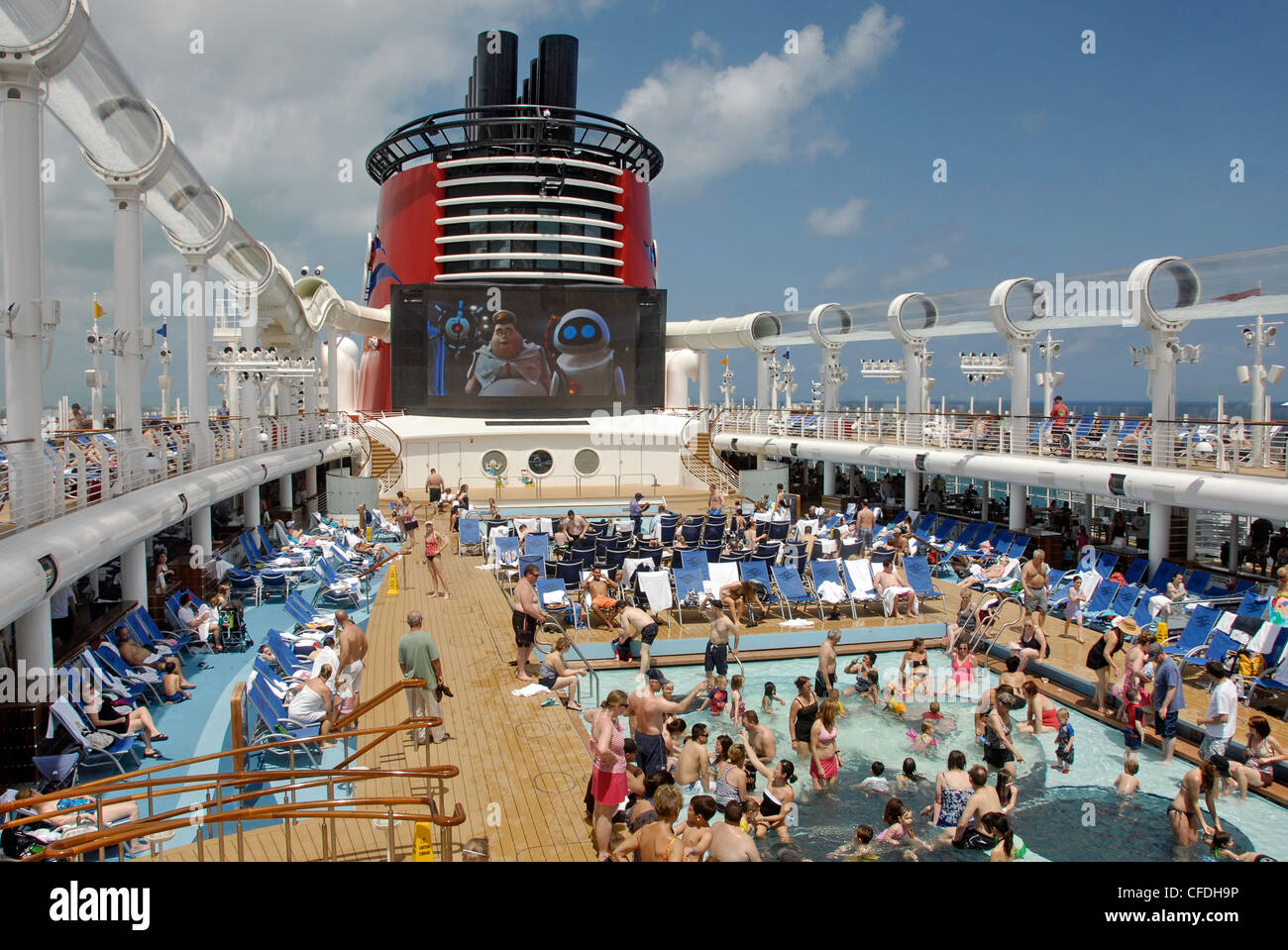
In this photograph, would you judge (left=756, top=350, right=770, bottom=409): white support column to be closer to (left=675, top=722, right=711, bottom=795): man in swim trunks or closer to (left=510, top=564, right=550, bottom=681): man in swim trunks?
(left=510, top=564, right=550, bottom=681): man in swim trunks

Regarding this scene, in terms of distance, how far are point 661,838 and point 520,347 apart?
878 inches

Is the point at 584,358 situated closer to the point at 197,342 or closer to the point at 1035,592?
the point at 197,342

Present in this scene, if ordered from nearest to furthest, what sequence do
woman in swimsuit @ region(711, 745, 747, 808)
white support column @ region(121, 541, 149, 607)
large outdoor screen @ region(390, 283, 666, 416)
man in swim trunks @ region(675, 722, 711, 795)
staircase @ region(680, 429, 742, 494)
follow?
1. woman in swimsuit @ region(711, 745, 747, 808)
2. man in swim trunks @ region(675, 722, 711, 795)
3. white support column @ region(121, 541, 149, 607)
4. staircase @ region(680, 429, 742, 494)
5. large outdoor screen @ region(390, 283, 666, 416)

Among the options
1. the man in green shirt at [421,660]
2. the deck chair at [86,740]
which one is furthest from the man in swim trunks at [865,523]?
the deck chair at [86,740]

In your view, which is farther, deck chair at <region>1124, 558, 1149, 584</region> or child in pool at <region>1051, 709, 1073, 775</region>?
deck chair at <region>1124, 558, 1149, 584</region>

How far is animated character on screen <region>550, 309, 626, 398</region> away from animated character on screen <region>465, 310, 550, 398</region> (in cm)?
56

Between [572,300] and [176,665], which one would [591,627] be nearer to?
[176,665]

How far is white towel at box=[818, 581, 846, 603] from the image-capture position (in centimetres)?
1105

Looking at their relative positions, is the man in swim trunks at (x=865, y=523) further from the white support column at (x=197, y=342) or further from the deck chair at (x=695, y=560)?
the white support column at (x=197, y=342)

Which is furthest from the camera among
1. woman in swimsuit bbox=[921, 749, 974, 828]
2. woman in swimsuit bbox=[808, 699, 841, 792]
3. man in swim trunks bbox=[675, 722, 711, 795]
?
woman in swimsuit bbox=[808, 699, 841, 792]

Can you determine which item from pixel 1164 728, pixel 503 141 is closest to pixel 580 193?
pixel 503 141

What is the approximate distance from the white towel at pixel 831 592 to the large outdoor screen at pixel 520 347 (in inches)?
631

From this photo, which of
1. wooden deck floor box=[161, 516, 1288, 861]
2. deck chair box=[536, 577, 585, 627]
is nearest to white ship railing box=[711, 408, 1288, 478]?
wooden deck floor box=[161, 516, 1288, 861]
